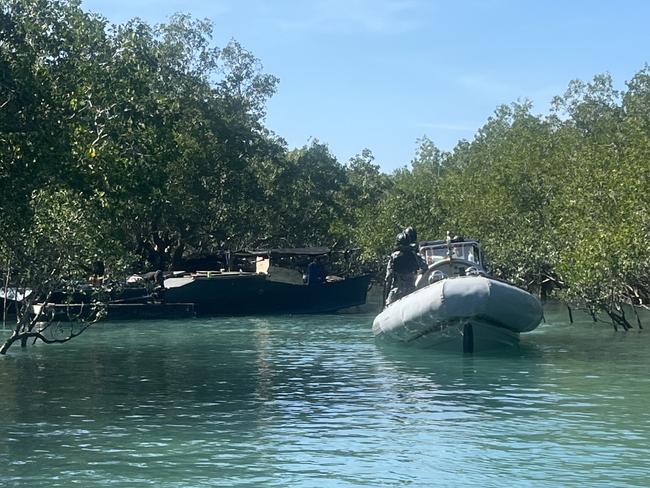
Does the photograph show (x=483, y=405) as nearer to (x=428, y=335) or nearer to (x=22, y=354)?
(x=428, y=335)

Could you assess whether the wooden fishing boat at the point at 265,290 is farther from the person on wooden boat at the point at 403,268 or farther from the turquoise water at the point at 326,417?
the person on wooden boat at the point at 403,268

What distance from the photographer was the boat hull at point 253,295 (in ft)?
148

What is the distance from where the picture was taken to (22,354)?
2559 cm

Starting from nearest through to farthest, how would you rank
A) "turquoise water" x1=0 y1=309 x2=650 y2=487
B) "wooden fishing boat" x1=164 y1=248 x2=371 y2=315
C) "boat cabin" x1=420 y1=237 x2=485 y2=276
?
"turquoise water" x1=0 y1=309 x2=650 y2=487, "boat cabin" x1=420 y1=237 x2=485 y2=276, "wooden fishing boat" x1=164 y1=248 x2=371 y2=315

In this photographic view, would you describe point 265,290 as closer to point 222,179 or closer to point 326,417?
point 222,179

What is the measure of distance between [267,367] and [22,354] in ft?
22.1

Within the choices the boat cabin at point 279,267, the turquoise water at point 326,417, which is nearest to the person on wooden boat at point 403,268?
the turquoise water at point 326,417

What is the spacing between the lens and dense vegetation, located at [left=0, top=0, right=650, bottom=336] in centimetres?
1999

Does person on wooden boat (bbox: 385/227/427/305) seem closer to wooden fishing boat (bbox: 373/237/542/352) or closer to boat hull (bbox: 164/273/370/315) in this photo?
wooden fishing boat (bbox: 373/237/542/352)

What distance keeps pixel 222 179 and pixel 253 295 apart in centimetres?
994

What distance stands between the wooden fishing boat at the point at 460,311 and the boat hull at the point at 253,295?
20546 mm

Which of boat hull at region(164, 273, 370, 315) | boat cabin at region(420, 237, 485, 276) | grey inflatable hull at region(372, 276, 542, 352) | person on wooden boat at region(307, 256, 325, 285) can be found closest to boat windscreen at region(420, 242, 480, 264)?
boat cabin at region(420, 237, 485, 276)

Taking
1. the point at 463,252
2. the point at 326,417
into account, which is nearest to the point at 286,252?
the point at 463,252

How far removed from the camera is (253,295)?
4688cm
